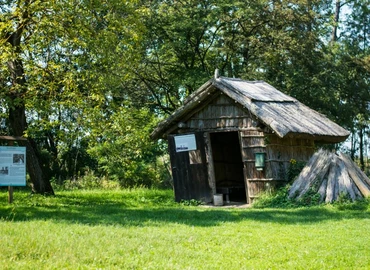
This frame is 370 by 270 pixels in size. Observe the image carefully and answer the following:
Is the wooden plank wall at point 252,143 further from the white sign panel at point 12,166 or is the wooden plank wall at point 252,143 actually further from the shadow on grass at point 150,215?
the white sign panel at point 12,166

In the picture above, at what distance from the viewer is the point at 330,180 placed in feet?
51.6

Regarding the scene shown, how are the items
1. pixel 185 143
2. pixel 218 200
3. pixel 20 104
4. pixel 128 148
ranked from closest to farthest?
pixel 20 104, pixel 218 200, pixel 185 143, pixel 128 148

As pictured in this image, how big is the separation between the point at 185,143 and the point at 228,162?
5150 mm

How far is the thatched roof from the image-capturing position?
16328mm

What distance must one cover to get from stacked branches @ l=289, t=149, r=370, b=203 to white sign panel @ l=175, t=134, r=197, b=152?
3.62 m

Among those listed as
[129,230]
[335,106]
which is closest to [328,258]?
[129,230]

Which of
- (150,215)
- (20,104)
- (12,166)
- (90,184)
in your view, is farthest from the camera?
(90,184)

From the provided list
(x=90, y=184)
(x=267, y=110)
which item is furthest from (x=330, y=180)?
(x=90, y=184)

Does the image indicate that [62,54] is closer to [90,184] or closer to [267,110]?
[267,110]

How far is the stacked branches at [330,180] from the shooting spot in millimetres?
15273

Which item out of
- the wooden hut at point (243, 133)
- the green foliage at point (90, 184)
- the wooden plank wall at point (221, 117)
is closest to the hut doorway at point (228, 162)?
the wooden hut at point (243, 133)

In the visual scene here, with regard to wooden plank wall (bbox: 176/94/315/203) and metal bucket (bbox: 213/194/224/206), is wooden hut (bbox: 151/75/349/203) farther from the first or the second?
metal bucket (bbox: 213/194/224/206)

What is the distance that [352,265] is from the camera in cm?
790

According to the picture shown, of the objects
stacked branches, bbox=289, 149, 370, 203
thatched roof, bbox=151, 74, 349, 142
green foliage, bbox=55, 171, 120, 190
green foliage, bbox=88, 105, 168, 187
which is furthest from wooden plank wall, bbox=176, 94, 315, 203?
green foliage, bbox=55, 171, 120, 190
